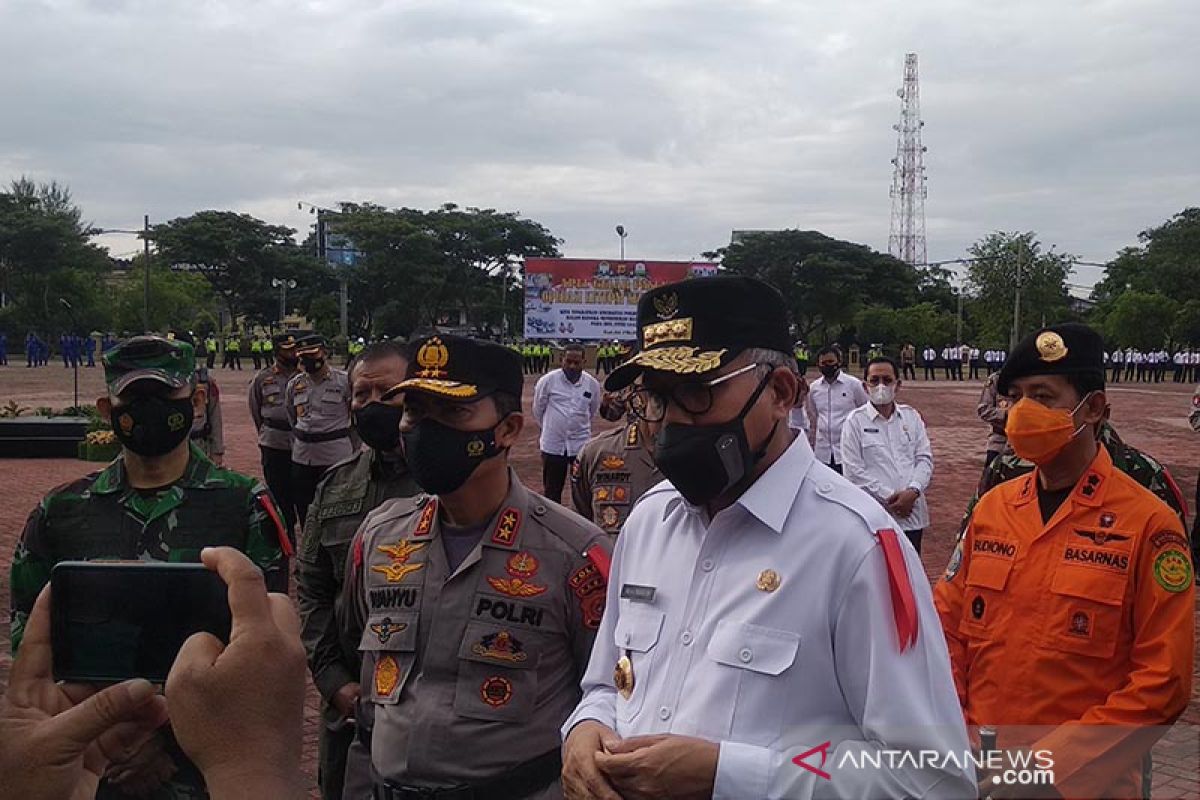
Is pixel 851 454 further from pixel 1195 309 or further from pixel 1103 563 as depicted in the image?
pixel 1195 309

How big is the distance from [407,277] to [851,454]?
2114 inches

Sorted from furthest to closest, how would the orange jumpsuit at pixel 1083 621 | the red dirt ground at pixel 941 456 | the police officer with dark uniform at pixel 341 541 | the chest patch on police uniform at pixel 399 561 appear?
the red dirt ground at pixel 941 456, the police officer with dark uniform at pixel 341 541, the chest patch on police uniform at pixel 399 561, the orange jumpsuit at pixel 1083 621

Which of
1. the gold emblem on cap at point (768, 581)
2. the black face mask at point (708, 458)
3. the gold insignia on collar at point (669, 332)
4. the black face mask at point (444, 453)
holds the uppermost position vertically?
the gold insignia on collar at point (669, 332)

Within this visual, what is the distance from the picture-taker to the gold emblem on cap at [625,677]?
2008mm

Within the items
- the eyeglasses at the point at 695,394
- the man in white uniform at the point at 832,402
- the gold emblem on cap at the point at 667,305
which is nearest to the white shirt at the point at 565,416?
the man in white uniform at the point at 832,402

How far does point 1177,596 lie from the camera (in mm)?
2645

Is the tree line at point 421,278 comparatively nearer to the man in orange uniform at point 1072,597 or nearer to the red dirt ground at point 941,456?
the red dirt ground at point 941,456

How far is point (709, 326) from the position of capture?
2100 millimetres

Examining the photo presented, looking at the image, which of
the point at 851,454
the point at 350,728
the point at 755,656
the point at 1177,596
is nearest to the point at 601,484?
the point at 851,454

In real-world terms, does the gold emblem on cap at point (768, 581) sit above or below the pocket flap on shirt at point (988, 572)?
above

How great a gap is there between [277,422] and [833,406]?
4749 millimetres

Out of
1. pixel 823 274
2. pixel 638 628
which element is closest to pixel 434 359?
pixel 638 628

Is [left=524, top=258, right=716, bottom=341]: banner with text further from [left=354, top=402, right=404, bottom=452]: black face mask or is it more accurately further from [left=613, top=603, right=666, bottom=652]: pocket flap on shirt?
[left=613, top=603, right=666, bottom=652]: pocket flap on shirt

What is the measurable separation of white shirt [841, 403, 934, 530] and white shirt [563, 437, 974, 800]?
4833 mm
